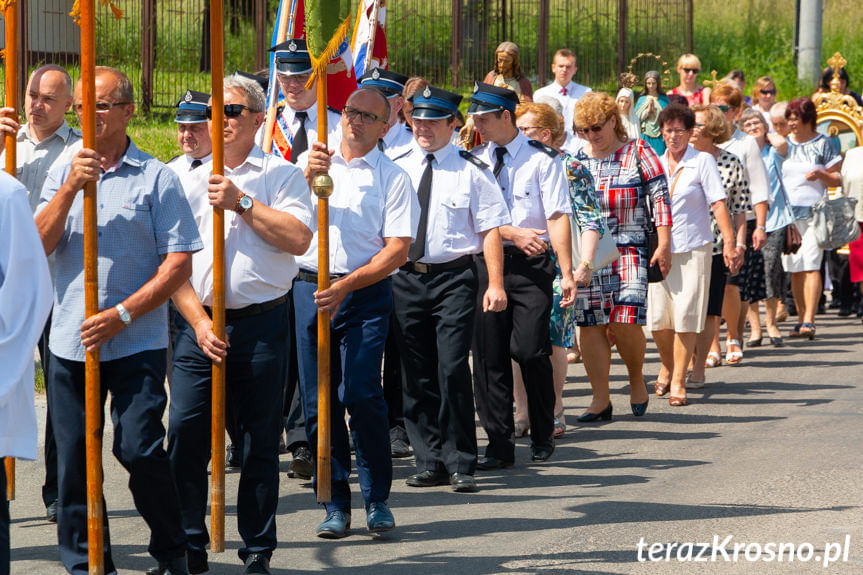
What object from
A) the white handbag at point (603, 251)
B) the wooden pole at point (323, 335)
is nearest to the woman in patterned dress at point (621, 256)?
the white handbag at point (603, 251)

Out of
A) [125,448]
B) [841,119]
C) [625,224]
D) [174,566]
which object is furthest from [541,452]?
[841,119]

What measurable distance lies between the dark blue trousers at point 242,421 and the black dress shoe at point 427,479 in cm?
185

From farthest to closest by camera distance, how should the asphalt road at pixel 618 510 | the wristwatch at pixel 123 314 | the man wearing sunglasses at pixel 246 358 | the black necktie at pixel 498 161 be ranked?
A: the black necktie at pixel 498 161 → the asphalt road at pixel 618 510 → the man wearing sunglasses at pixel 246 358 → the wristwatch at pixel 123 314

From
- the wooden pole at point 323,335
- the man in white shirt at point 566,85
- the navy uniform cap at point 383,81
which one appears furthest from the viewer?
the man in white shirt at point 566,85

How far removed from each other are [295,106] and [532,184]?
59.5 inches

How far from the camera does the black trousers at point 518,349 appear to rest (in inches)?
314

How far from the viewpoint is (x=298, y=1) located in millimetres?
9148

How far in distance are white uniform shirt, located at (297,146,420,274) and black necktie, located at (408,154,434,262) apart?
2.59ft

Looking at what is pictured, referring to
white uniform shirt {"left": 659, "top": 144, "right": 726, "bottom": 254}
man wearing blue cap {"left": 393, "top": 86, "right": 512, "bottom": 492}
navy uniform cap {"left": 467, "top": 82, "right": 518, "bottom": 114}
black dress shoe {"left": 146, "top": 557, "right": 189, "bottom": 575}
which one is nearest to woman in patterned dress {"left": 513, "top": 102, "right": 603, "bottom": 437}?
navy uniform cap {"left": 467, "top": 82, "right": 518, "bottom": 114}

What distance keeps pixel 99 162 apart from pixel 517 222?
362 centimetres

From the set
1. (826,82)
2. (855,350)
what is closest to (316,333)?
(855,350)

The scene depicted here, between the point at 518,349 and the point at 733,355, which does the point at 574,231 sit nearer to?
the point at 518,349

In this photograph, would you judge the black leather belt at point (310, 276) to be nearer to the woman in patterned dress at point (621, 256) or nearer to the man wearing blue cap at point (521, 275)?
the man wearing blue cap at point (521, 275)

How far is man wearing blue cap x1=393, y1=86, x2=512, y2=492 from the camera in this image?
7.34 meters
